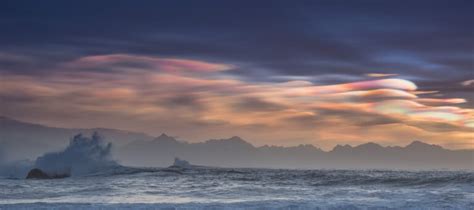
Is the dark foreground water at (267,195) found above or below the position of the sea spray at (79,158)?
below

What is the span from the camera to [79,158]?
241ft

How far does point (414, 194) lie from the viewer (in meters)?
32.6

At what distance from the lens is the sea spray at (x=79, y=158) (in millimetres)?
69500

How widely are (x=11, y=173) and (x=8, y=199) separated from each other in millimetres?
52903

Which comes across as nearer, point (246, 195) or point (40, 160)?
point (246, 195)

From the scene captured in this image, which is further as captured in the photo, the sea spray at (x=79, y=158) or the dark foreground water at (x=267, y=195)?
the sea spray at (x=79, y=158)

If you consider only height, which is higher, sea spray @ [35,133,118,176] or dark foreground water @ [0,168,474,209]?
sea spray @ [35,133,118,176]

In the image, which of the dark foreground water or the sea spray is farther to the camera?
the sea spray

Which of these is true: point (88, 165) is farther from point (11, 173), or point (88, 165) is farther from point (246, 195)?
point (246, 195)

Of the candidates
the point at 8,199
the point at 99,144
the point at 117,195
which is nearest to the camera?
the point at 8,199

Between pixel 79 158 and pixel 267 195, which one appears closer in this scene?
pixel 267 195

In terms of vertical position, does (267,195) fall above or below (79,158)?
below

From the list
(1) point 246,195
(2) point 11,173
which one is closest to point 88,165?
(2) point 11,173

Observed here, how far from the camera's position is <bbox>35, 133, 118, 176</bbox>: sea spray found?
6950 centimetres
